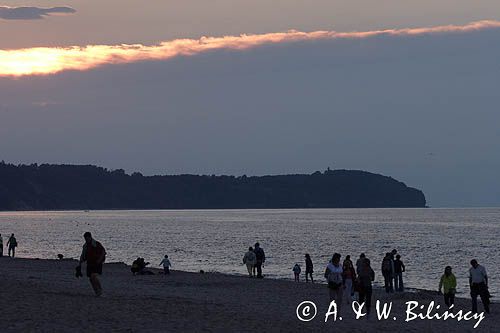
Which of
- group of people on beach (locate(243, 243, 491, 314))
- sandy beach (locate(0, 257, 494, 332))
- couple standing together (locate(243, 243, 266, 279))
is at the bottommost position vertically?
sandy beach (locate(0, 257, 494, 332))

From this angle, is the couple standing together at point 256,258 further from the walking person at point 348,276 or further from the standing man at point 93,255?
the standing man at point 93,255

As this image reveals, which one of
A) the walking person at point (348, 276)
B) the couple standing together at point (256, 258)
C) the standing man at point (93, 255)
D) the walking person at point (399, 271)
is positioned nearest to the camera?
the standing man at point (93, 255)

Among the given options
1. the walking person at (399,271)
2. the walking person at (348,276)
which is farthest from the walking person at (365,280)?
the walking person at (399,271)

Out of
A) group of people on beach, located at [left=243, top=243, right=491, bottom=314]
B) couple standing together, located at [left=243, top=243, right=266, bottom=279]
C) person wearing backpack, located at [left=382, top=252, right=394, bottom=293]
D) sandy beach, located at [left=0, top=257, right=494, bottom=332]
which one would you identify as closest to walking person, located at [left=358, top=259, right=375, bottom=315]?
group of people on beach, located at [left=243, top=243, right=491, bottom=314]

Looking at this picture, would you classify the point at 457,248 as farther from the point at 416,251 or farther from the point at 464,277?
the point at 464,277

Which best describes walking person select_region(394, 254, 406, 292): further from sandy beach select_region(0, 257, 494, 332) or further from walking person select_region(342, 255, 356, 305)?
walking person select_region(342, 255, 356, 305)

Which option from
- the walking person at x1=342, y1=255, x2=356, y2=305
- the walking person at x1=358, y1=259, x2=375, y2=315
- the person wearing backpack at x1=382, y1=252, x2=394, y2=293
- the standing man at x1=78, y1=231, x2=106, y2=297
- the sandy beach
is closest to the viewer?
the sandy beach

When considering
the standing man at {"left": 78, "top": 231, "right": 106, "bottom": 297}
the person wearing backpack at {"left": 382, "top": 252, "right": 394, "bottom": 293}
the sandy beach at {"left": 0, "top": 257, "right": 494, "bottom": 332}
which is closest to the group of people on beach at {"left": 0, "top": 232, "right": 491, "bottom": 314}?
the standing man at {"left": 78, "top": 231, "right": 106, "bottom": 297}

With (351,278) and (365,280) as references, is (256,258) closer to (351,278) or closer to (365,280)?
(351,278)

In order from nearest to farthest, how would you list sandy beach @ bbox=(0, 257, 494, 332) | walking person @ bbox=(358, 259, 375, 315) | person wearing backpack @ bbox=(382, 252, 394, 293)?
1. sandy beach @ bbox=(0, 257, 494, 332)
2. walking person @ bbox=(358, 259, 375, 315)
3. person wearing backpack @ bbox=(382, 252, 394, 293)

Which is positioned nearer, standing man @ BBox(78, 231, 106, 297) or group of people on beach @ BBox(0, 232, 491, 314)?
standing man @ BBox(78, 231, 106, 297)

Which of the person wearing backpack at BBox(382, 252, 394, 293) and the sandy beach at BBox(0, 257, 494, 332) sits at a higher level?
the person wearing backpack at BBox(382, 252, 394, 293)

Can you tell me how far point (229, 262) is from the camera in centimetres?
6694

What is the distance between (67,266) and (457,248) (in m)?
53.2
